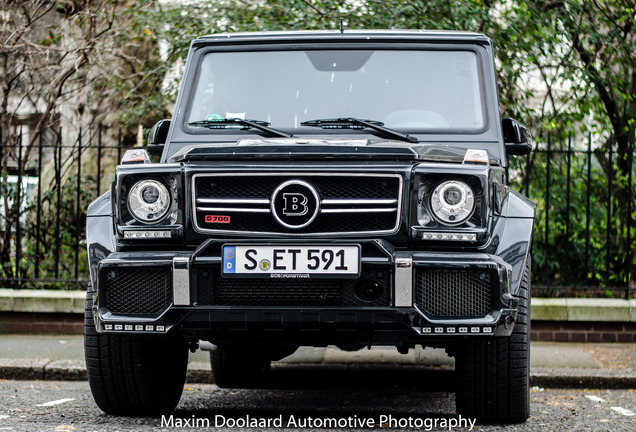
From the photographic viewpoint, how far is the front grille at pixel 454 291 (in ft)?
13.4

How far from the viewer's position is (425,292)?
13.4 feet

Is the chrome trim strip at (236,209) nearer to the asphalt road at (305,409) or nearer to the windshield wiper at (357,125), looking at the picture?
the windshield wiper at (357,125)

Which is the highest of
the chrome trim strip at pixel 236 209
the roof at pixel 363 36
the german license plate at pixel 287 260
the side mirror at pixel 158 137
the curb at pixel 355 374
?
the roof at pixel 363 36

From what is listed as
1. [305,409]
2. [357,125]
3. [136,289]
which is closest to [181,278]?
[136,289]

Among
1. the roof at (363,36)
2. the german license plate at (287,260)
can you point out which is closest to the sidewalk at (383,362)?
the roof at (363,36)

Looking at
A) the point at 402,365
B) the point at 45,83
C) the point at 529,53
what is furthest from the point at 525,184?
the point at 45,83

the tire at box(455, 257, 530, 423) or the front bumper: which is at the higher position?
the front bumper

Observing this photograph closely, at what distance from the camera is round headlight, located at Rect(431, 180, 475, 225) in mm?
4219

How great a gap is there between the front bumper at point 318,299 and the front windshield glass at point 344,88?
4.09 feet

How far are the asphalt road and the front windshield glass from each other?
1.62m

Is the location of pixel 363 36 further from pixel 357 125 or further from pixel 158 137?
pixel 158 137

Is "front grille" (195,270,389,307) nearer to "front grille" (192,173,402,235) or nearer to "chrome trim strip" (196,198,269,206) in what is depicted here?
"front grille" (192,173,402,235)

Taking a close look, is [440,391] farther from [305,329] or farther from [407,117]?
[305,329]

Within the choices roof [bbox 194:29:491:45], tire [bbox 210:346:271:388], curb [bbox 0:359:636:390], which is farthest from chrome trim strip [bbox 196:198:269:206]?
curb [bbox 0:359:636:390]
